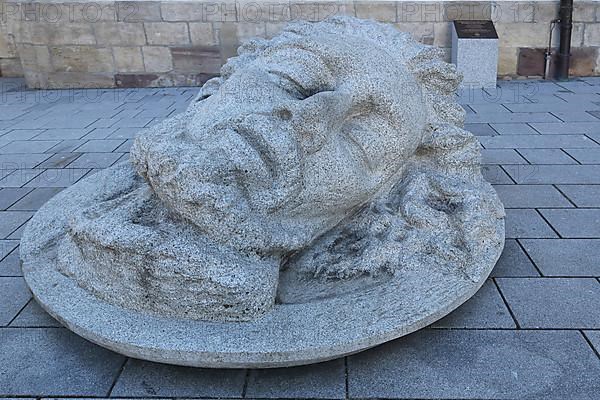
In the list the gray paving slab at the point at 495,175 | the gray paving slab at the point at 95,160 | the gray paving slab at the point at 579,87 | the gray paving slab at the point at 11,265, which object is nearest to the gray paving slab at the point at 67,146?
the gray paving slab at the point at 95,160

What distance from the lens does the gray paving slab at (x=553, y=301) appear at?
90.7 inches

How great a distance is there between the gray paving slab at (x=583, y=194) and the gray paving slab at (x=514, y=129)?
1.41m

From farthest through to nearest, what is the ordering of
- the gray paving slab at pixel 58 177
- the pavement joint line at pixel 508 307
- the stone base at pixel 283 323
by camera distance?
the gray paving slab at pixel 58 177 → the pavement joint line at pixel 508 307 → the stone base at pixel 283 323

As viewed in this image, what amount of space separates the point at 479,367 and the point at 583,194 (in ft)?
6.62

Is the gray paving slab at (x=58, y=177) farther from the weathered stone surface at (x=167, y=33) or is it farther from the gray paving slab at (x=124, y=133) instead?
the weathered stone surface at (x=167, y=33)

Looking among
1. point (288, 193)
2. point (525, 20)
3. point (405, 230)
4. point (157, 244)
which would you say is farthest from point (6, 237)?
point (525, 20)

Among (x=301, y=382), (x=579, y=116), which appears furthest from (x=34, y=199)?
(x=579, y=116)

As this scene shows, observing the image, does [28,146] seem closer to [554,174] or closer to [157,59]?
[157,59]

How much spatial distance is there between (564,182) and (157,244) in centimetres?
287

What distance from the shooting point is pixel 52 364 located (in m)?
2.14

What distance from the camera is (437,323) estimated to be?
232cm

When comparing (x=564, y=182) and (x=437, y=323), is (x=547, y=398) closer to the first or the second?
(x=437, y=323)

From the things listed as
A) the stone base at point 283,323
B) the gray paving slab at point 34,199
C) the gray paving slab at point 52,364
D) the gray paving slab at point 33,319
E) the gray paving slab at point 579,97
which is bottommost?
the gray paving slab at point 579,97

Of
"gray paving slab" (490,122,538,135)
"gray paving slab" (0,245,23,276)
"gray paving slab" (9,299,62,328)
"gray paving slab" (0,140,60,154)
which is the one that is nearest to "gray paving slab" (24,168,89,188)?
"gray paving slab" (0,140,60,154)
